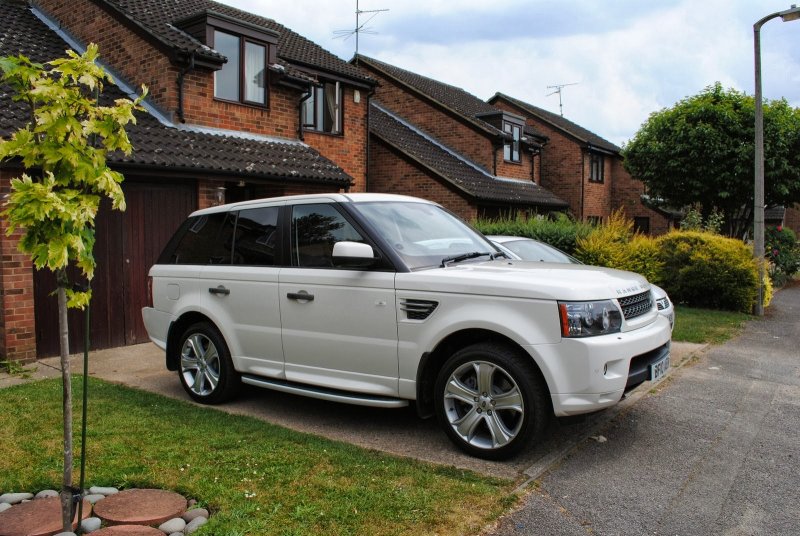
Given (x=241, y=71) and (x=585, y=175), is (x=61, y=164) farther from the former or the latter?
(x=585, y=175)

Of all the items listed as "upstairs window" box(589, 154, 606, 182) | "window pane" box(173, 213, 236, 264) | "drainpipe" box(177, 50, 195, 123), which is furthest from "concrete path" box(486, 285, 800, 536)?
"upstairs window" box(589, 154, 606, 182)

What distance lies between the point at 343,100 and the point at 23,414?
11344 mm

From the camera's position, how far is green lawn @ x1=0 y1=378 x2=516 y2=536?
3465 mm

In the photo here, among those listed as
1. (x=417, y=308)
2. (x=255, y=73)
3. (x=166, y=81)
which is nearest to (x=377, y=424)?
(x=417, y=308)

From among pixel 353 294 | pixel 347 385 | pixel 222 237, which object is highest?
pixel 222 237

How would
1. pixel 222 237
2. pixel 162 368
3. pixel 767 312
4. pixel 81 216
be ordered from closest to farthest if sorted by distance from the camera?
pixel 81 216 → pixel 222 237 → pixel 162 368 → pixel 767 312

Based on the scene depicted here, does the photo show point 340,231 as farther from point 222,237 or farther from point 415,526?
point 415,526

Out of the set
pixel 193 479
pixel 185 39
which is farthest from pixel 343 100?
pixel 193 479

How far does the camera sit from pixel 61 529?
3.33 m

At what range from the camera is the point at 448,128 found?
74.6ft

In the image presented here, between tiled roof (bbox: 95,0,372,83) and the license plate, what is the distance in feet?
29.9

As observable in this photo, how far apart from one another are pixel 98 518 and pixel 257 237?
2672 millimetres

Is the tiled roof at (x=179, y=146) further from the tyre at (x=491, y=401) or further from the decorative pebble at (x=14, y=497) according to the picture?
the tyre at (x=491, y=401)

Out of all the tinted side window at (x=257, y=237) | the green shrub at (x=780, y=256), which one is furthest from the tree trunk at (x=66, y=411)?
the green shrub at (x=780, y=256)
